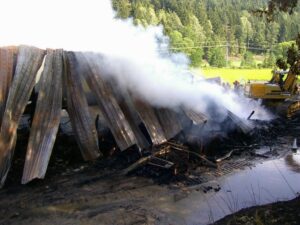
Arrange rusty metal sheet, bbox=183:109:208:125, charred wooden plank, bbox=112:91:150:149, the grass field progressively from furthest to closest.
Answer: the grass field
rusty metal sheet, bbox=183:109:208:125
charred wooden plank, bbox=112:91:150:149

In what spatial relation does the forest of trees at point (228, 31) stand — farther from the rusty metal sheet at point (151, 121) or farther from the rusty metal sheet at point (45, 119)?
the rusty metal sheet at point (45, 119)

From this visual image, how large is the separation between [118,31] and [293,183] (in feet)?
24.4

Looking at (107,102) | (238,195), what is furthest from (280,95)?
(238,195)

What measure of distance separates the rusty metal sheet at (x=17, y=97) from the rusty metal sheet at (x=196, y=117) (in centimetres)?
482

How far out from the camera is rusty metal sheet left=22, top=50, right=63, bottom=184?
9.98m

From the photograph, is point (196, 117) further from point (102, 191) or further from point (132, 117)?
point (102, 191)

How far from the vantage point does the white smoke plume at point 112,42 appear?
508 inches

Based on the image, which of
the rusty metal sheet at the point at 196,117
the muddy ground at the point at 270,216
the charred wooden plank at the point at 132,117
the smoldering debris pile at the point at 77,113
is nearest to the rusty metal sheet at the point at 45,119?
the smoldering debris pile at the point at 77,113

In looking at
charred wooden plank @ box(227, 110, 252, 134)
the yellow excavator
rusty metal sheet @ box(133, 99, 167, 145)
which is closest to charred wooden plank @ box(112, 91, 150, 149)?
rusty metal sheet @ box(133, 99, 167, 145)

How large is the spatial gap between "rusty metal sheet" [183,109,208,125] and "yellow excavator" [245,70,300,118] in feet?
21.9

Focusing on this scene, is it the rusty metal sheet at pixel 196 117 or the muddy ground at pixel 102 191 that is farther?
the rusty metal sheet at pixel 196 117

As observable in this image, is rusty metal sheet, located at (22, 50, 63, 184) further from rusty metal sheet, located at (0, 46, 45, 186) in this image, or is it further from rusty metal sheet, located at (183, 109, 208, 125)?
rusty metal sheet, located at (183, 109, 208, 125)

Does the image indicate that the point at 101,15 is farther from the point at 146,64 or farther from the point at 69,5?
the point at 146,64

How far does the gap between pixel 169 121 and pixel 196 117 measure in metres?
0.90
